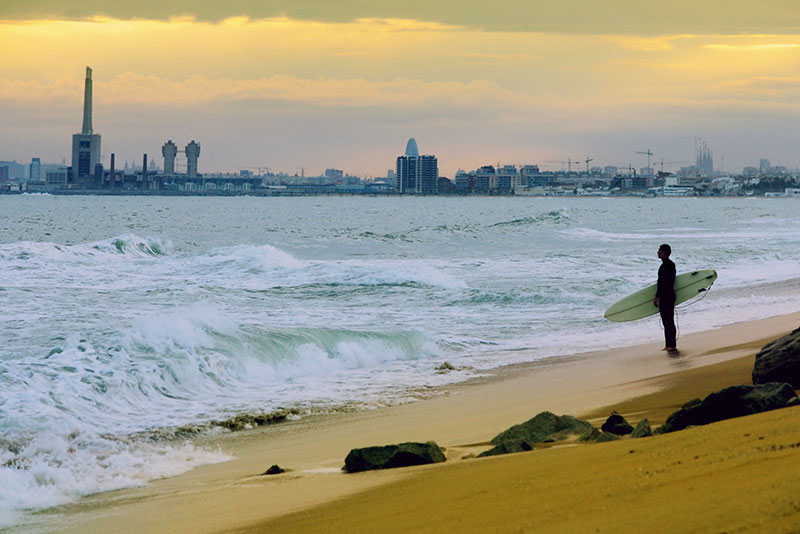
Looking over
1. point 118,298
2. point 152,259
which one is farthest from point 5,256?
point 118,298

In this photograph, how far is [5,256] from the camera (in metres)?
28.6

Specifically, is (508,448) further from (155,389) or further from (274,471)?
(155,389)

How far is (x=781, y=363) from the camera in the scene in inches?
272

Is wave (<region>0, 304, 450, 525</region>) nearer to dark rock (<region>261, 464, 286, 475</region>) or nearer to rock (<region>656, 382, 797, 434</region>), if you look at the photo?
dark rock (<region>261, 464, 286, 475</region>)

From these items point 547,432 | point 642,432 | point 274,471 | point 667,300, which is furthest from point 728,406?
point 667,300

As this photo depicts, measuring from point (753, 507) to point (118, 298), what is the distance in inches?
655

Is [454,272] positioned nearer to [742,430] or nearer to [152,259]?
[152,259]

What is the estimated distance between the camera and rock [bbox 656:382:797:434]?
17.1 feet

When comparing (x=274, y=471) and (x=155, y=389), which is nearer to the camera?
(x=274, y=471)

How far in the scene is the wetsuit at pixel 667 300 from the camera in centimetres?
1093

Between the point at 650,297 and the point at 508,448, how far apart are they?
853 centimetres

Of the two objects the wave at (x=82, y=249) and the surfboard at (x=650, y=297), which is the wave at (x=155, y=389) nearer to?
the surfboard at (x=650, y=297)

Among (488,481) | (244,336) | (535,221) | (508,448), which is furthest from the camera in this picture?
(535,221)

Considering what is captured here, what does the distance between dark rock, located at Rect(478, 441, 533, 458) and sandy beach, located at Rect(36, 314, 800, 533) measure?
16 centimetres
